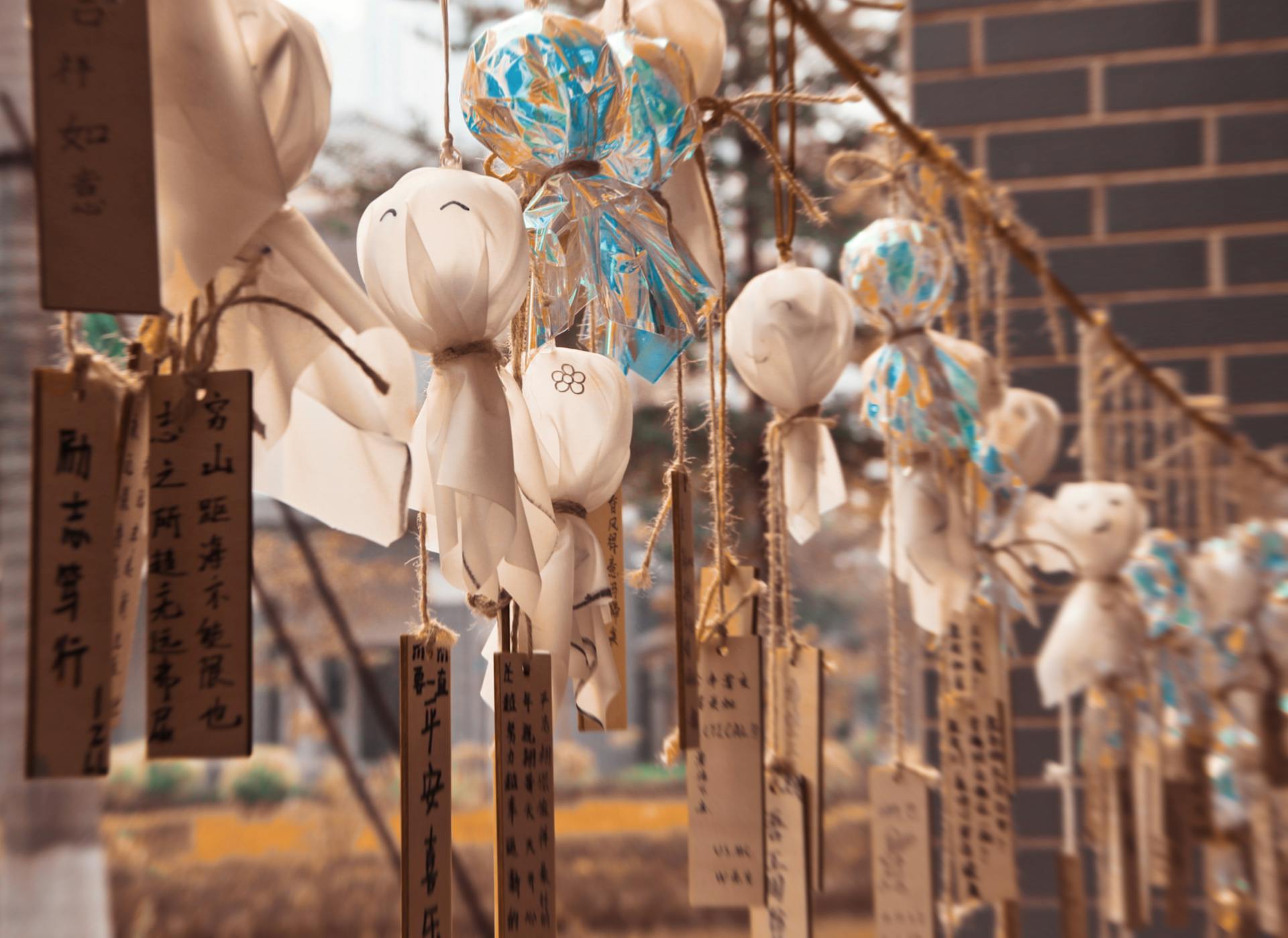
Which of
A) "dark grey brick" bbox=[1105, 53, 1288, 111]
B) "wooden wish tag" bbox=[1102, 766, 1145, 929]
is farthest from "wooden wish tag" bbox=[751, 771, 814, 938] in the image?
"dark grey brick" bbox=[1105, 53, 1288, 111]

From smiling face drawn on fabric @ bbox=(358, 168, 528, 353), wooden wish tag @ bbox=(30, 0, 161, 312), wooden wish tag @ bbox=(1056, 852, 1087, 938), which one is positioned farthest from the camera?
wooden wish tag @ bbox=(1056, 852, 1087, 938)

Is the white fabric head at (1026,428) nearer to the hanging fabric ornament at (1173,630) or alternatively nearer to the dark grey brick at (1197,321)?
the hanging fabric ornament at (1173,630)

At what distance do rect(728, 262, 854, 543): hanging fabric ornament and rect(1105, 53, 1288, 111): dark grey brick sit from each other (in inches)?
40.3

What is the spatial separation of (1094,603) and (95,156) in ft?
3.05

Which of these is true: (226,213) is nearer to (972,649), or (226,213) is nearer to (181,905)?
(972,649)

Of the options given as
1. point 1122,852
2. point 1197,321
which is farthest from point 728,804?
point 1197,321

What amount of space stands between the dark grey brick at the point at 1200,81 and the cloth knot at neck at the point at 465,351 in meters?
1.32

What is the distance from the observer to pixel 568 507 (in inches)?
20.0

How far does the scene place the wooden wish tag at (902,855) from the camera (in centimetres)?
77

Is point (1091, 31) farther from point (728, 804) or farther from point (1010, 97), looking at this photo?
point (728, 804)

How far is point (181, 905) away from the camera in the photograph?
1.63 meters

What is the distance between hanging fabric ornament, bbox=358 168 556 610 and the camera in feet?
1.38

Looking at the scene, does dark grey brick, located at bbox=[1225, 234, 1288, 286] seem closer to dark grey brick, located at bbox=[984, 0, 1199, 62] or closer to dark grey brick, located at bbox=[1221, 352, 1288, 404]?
dark grey brick, located at bbox=[1221, 352, 1288, 404]

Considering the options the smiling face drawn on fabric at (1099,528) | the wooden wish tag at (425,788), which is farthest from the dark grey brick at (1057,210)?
the wooden wish tag at (425,788)
